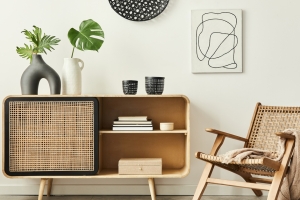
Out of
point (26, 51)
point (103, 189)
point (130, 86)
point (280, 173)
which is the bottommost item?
point (103, 189)

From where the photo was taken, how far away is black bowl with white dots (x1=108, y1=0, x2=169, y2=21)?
11.0ft

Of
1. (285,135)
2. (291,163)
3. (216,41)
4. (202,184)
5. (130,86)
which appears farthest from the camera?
(216,41)

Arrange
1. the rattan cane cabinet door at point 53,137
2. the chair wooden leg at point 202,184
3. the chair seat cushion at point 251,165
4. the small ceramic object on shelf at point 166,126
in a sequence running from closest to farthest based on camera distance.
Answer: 1. the chair seat cushion at point 251,165
2. the chair wooden leg at point 202,184
3. the rattan cane cabinet door at point 53,137
4. the small ceramic object on shelf at point 166,126

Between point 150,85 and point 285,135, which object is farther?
point 150,85

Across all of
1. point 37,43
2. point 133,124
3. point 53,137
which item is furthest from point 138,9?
point 53,137

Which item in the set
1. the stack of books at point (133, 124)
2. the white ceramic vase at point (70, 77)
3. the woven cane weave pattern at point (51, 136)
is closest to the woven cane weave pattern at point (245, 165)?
the stack of books at point (133, 124)

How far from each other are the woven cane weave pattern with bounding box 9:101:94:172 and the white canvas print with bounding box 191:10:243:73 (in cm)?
101

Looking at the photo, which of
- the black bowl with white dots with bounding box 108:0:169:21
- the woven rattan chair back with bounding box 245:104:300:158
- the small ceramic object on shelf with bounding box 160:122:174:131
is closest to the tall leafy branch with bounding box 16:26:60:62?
the black bowl with white dots with bounding box 108:0:169:21

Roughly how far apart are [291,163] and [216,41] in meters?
1.20

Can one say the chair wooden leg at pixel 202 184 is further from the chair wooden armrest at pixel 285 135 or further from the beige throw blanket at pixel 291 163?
the chair wooden armrest at pixel 285 135

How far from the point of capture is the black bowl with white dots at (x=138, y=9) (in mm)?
3350

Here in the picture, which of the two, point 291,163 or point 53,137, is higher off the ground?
point 53,137

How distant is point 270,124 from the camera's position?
3.17 meters

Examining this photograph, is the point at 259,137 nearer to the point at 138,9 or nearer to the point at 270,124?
the point at 270,124
